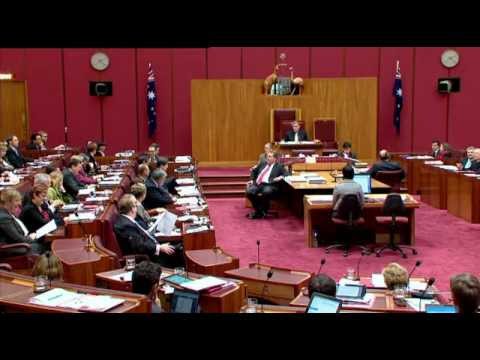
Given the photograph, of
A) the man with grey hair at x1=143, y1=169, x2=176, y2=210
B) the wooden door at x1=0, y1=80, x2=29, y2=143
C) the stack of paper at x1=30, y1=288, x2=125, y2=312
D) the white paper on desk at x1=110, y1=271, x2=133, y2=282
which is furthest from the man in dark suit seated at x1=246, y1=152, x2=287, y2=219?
the wooden door at x1=0, y1=80, x2=29, y2=143

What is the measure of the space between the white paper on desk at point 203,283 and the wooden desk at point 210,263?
89cm

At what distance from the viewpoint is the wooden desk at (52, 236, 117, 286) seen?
17.6 ft

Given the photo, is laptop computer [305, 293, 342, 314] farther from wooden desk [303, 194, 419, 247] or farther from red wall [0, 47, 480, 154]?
red wall [0, 47, 480, 154]

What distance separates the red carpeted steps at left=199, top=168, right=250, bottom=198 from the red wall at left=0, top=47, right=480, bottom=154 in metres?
3.47

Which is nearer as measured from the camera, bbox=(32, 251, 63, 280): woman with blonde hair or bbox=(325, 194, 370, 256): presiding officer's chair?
bbox=(32, 251, 63, 280): woman with blonde hair

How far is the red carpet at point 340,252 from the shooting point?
8.08 m

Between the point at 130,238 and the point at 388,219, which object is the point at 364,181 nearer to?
the point at 388,219

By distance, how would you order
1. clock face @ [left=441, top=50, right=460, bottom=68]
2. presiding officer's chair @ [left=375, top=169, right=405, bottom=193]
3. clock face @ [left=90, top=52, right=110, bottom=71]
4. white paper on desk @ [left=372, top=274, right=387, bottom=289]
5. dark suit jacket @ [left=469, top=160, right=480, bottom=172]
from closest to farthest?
white paper on desk @ [left=372, top=274, right=387, bottom=289]
dark suit jacket @ [left=469, top=160, right=480, bottom=172]
presiding officer's chair @ [left=375, top=169, right=405, bottom=193]
clock face @ [left=90, top=52, right=110, bottom=71]
clock face @ [left=441, top=50, right=460, bottom=68]

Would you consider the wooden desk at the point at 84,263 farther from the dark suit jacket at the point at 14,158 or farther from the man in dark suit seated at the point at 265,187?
the dark suit jacket at the point at 14,158
